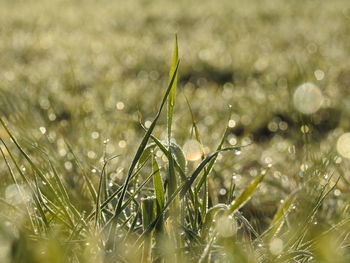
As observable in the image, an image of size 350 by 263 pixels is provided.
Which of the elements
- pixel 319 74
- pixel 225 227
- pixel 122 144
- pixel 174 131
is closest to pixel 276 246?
pixel 225 227

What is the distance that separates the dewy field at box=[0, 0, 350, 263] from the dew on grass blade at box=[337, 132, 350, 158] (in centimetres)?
1

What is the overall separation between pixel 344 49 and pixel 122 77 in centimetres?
163

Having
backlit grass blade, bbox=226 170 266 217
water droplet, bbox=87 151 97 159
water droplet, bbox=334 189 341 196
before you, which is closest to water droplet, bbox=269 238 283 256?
backlit grass blade, bbox=226 170 266 217

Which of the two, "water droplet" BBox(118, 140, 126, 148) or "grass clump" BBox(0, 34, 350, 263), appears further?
"water droplet" BBox(118, 140, 126, 148)

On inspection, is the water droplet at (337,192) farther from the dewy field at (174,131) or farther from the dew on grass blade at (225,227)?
the dew on grass blade at (225,227)

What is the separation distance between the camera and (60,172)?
1.44m

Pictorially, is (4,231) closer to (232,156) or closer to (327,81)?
(232,156)

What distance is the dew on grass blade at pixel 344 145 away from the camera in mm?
1619

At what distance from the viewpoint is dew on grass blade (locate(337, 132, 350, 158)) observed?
162 centimetres

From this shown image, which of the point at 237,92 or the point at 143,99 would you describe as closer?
the point at 143,99

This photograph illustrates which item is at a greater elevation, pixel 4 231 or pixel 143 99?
pixel 4 231

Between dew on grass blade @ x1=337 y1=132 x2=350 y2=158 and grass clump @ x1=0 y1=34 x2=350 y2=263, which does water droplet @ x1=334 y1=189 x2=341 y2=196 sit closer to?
dew on grass blade @ x1=337 y1=132 x2=350 y2=158

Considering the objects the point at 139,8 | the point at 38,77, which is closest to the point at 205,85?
the point at 38,77

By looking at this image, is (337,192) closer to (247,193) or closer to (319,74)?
(247,193)
